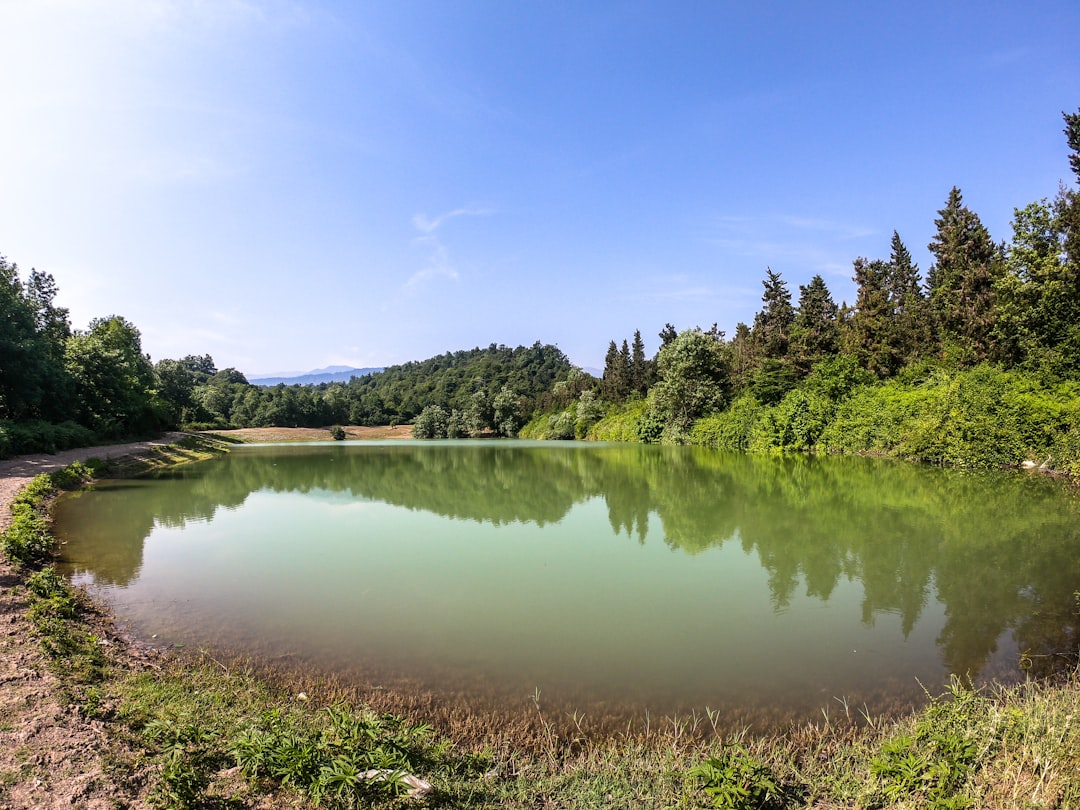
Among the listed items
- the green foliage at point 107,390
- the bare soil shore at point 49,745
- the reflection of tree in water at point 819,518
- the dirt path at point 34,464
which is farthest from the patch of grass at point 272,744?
the green foliage at point 107,390

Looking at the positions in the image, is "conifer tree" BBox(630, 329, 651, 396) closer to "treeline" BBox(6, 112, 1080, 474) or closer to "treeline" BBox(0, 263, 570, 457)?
"treeline" BBox(6, 112, 1080, 474)

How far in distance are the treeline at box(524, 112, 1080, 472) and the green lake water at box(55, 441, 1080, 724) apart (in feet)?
21.8

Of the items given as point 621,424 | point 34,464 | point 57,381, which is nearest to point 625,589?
point 34,464

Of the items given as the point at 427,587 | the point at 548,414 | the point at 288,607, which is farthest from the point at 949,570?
the point at 548,414

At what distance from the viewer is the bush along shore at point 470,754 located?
3182mm

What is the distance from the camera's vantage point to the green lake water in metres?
5.46

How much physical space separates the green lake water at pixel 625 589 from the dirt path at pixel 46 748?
1.67 m

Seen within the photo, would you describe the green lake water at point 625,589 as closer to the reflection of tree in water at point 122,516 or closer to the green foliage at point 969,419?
the reflection of tree in water at point 122,516

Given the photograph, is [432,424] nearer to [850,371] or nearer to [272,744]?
[850,371]

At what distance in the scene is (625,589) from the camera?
8227 millimetres

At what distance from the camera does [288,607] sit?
7488 millimetres

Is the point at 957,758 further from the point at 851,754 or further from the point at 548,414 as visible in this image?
the point at 548,414

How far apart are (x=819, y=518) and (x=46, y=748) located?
45.2 ft

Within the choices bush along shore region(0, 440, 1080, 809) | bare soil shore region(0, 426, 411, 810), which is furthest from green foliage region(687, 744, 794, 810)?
bare soil shore region(0, 426, 411, 810)
